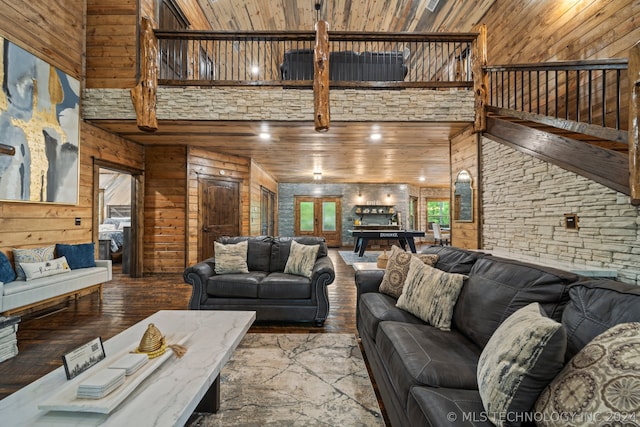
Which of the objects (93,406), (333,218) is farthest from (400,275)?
(333,218)

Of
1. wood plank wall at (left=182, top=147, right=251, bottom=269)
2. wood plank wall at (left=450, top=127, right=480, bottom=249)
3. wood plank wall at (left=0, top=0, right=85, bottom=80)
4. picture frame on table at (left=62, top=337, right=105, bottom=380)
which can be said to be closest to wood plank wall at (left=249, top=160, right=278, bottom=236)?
wood plank wall at (left=182, top=147, right=251, bottom=269)

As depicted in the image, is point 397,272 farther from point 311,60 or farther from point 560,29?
point 560,29

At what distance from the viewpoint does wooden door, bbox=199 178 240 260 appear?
18.7 ft

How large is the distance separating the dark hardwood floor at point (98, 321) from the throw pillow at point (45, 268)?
1.74 ft

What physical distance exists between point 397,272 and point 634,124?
2.00 m

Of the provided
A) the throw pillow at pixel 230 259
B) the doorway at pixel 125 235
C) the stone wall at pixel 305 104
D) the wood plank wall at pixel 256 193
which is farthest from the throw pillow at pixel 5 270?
the wood plank wall at pixel 256 193

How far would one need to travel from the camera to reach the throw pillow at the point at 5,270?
2.78 metres

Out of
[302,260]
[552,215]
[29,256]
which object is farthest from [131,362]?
[552,215]

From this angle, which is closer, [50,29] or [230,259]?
[230,259]

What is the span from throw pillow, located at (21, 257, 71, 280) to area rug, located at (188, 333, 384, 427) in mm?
2408

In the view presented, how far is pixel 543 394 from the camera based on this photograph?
89 cm

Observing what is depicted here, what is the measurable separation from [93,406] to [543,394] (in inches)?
61.8

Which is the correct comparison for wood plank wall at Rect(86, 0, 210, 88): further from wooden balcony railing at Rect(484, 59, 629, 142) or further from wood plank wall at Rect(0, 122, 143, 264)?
wooden balcony railing at Rect(484, 59, 629, 142)

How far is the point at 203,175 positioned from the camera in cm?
573
